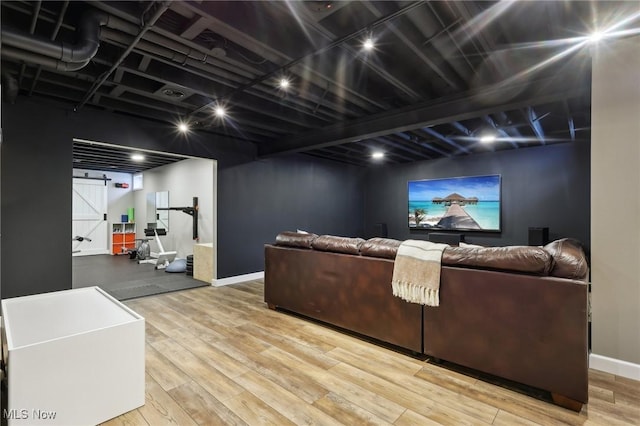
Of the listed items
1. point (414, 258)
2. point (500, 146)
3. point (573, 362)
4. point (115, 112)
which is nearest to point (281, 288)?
point (414, 258)

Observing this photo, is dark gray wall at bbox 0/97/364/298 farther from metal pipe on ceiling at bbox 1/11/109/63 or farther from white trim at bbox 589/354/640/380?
white trim at bbox 589/354/640/380

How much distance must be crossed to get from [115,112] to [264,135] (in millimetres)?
2258

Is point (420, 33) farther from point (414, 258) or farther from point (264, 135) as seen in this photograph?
point (264, 135)

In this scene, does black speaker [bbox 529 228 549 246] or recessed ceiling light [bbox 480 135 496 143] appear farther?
black speaker [bbox 529 228 549 246]

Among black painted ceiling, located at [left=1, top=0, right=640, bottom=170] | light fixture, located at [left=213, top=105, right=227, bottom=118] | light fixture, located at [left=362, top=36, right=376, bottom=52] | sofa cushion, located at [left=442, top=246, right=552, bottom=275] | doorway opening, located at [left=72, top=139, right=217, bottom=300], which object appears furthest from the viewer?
doorway opening, located at [left=72, top=139, right=217, bottom=300]

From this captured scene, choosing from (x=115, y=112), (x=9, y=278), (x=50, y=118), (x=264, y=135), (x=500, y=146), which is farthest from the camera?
(x=500, y=146)

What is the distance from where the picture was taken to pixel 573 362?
6.20 ft

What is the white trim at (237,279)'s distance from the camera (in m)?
5.17

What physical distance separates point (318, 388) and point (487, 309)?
1.38 metres

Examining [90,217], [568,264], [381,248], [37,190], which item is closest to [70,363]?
[381,248]

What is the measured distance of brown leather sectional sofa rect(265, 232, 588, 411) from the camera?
6.30 feet

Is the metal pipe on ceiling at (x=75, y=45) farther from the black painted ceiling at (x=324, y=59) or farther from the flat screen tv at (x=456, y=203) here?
the flat screen tv at (x=456, y=203)

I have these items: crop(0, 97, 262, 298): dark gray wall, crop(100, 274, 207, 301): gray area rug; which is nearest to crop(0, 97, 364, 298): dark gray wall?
crop(0, 97, 262, 298): dark gray wall

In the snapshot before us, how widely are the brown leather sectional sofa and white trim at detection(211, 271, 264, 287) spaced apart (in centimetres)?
259
